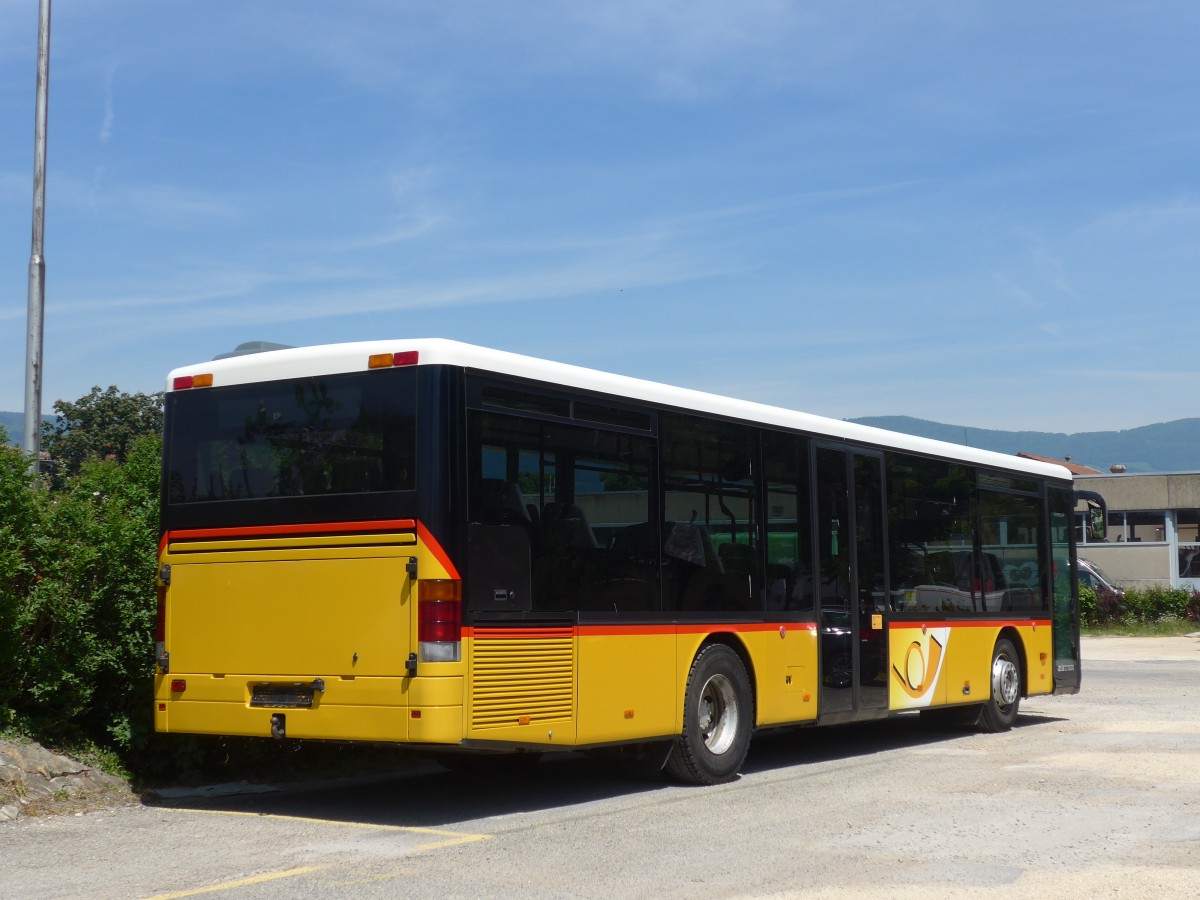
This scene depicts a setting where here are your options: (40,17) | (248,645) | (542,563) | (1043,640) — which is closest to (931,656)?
(1043,640)

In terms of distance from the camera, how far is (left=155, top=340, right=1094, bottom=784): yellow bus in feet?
29.8

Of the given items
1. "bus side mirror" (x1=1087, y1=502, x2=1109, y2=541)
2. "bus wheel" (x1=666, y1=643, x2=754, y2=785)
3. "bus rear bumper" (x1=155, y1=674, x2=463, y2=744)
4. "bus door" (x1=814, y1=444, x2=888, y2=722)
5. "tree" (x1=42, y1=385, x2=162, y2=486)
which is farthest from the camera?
"tree" (x1=42, y1=385, x2=162, y2=486)

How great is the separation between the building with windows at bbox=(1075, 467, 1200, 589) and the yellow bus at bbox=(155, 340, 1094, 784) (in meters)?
42.9

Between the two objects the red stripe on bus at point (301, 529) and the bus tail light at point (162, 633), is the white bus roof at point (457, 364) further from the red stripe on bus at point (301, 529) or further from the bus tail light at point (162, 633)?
the bus tail light at point (162, 633)

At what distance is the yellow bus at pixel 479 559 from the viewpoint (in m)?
9.08

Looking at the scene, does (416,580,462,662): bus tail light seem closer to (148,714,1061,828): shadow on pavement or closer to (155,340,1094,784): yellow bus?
(155,340,1094,784): yellow bus

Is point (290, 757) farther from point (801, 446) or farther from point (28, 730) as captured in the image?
point (801, 446)

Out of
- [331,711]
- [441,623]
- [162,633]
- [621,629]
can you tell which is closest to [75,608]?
[162,633]

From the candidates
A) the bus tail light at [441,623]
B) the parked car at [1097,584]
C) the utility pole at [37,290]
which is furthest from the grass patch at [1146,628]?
the bus tail light at [441,623]

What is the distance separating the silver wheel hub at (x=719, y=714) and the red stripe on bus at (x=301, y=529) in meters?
3.25

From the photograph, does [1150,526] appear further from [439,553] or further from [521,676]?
[439,553]

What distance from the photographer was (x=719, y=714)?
11516mm

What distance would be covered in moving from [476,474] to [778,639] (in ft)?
12.7

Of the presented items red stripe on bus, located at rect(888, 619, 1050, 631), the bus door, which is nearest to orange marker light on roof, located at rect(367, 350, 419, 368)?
the bus door
